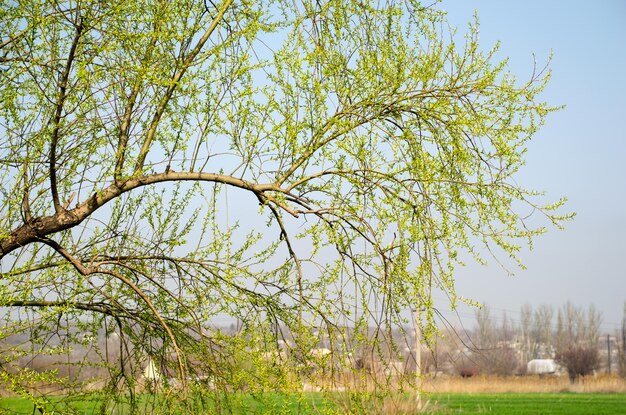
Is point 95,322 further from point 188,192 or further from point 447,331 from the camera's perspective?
point 447,331

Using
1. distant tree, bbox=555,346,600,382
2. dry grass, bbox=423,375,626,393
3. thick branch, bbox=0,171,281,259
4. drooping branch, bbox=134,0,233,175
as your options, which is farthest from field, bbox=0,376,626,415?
drooping branch, bbox=134,0,233,175

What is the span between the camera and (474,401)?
85.3 ft

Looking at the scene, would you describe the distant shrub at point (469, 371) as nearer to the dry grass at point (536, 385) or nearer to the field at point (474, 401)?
the field at point (474, 401)

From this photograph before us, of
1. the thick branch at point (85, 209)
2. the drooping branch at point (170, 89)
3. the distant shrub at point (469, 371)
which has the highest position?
the drooping branch at point (170, 89)

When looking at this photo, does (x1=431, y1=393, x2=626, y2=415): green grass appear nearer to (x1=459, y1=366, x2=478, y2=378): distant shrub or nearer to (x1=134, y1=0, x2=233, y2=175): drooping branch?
(x1=134, y1=0, x2=233, y2=175): drooping branch

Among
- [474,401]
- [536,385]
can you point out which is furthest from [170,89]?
[536,385]

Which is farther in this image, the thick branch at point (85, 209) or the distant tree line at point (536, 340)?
the distant tree line at point (536, 340)

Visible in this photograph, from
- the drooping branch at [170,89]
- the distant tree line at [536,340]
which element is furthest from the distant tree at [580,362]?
the drooping branch at [170,89]

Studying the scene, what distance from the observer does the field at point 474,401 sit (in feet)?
16.1

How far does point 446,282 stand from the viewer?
174 inches

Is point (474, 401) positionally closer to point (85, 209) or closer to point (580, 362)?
point (580, 362)

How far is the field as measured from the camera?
16.1 ft

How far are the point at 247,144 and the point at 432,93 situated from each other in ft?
3.87

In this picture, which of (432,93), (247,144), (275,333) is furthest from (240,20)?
(275,333)
